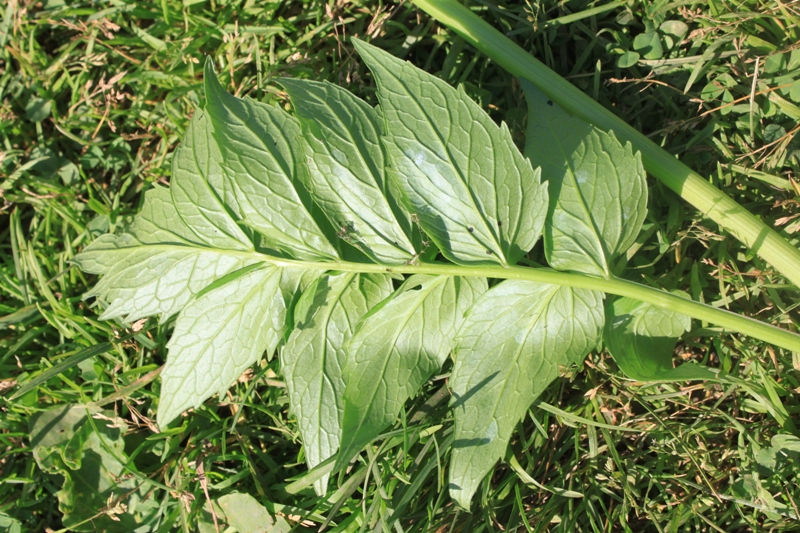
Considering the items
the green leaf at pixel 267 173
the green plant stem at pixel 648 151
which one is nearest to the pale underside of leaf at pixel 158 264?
the green leaf at pixel 267 173

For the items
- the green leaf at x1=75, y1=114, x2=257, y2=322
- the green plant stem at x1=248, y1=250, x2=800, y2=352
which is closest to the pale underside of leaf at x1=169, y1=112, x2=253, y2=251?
the green leaf at x1=75, y1=114, x2=257, y2=322

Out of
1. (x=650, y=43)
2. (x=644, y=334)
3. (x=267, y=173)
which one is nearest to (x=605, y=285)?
(x=644, y=334)

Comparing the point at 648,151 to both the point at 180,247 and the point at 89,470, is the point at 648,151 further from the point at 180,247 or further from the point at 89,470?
the point at 89,470

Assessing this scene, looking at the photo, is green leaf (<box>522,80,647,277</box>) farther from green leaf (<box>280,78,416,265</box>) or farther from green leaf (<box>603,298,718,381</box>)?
green leaf (<box>280,78,416,265</box>)

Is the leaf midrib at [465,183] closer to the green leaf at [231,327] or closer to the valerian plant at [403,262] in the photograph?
the valerian plant at [403,262]

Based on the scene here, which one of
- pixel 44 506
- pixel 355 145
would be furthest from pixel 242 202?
pixel 44 506

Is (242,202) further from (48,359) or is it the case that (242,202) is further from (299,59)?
(48,359)
